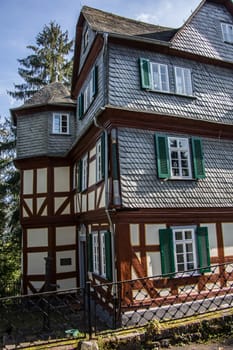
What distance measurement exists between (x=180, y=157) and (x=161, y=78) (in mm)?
2860

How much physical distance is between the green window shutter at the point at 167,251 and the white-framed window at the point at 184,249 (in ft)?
0.59

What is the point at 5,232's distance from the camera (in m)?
19.9

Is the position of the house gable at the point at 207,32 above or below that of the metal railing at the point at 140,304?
above

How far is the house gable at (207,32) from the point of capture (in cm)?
1048

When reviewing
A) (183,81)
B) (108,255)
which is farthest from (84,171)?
(183,81)

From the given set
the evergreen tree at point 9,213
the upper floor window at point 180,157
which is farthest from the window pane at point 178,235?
the evergreen tree at point 9,213

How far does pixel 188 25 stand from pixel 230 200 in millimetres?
6802

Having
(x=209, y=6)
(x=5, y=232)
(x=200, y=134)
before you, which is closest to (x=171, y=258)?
(x=200, y=134)

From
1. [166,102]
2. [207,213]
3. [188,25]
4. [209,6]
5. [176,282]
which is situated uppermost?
[209,6]

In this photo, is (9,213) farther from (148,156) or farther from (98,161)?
(148,156)

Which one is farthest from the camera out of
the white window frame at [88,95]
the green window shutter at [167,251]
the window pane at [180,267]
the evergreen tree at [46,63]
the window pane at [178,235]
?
the evergreen tree at [46,63]

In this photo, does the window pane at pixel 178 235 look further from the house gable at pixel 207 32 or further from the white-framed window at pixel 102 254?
the house gable at pixel 207 32

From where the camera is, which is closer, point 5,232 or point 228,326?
point 228,326

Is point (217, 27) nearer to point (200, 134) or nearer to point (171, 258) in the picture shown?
point (200, 134)
